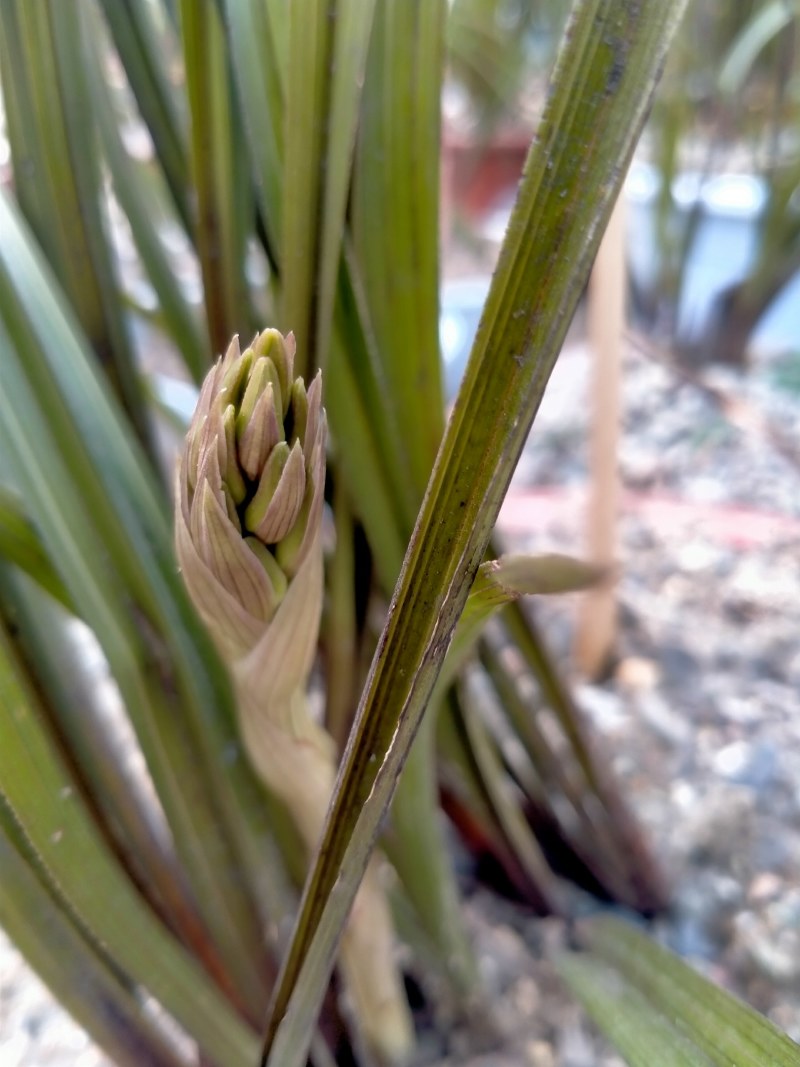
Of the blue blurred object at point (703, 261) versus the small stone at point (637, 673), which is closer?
the small stone at point (637, 673)

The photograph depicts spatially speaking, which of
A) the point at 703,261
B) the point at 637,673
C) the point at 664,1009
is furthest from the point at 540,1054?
the point at 703,261

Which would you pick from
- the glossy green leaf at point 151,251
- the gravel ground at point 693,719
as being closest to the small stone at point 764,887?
the gravel ground at point 693,719

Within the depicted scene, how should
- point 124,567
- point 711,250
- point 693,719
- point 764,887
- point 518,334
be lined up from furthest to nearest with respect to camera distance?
point 711,250 → point 693,719 → point 764,887 → point 124,567 → point 518,334

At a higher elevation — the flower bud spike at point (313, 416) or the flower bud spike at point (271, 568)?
the flower bud spike at point (313, 416)

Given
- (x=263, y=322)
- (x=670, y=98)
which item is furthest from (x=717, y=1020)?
(x=670, y=98)

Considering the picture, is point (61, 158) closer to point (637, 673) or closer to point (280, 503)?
point (280, 503)

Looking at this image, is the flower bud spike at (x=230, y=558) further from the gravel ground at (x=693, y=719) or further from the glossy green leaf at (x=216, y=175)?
the gravel ground at (x=693, y=719)

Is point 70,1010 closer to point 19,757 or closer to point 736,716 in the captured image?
point 19,757

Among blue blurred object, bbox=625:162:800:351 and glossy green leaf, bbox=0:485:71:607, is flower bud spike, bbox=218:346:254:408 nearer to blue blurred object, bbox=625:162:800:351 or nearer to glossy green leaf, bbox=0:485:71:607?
glossy green leaf, bbox=0:485:71:607
